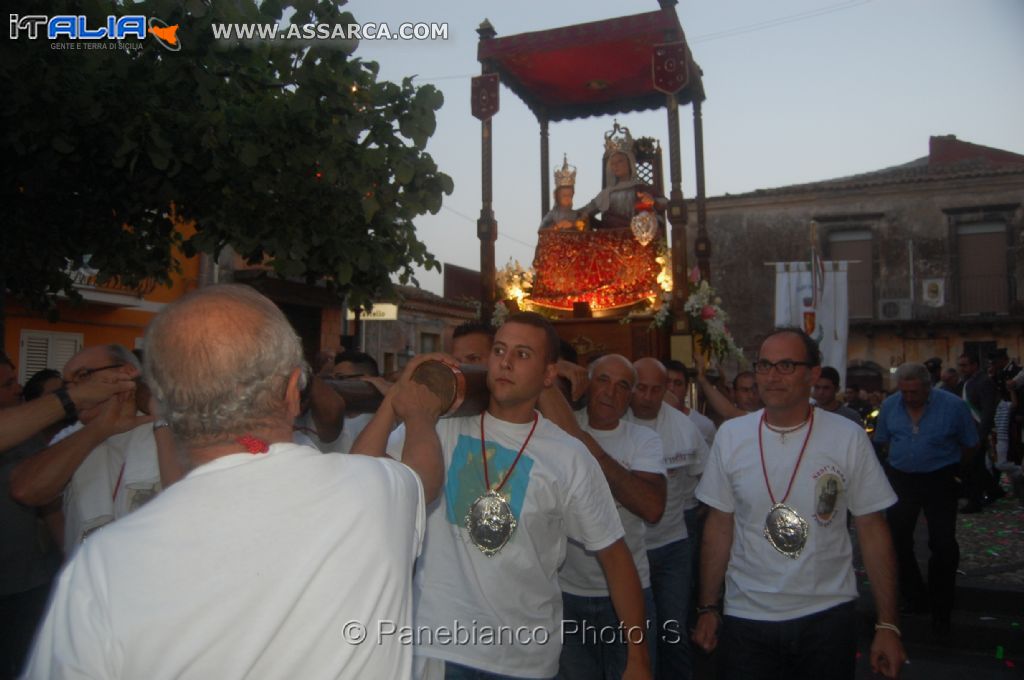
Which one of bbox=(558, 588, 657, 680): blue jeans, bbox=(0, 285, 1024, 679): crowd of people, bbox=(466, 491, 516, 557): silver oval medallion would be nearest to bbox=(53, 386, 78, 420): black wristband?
bbox=(0, 285, 1024, 679): crowd of people

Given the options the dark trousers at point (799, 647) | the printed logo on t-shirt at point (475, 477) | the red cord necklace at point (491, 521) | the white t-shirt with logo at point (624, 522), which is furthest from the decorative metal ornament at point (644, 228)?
the red cord necklace at point (491, 521)

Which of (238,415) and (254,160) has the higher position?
(254,160)

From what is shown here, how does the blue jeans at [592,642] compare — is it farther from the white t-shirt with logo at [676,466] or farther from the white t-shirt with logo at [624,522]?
the white t-shirt with logo at [676,466]

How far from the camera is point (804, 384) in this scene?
3.93 metres

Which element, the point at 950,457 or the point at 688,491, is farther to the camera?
the point at 950,457

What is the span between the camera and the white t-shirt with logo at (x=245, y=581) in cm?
147

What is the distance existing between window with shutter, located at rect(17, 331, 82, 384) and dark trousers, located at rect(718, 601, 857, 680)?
14.5 metres

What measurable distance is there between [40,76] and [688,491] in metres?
4.31

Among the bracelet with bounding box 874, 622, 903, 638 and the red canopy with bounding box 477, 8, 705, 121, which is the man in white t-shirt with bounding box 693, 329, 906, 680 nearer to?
the bracelet with bounding box 874, 622, 903, 638

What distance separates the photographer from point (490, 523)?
3.12m

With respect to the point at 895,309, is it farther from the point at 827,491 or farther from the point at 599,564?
the point at 599,564

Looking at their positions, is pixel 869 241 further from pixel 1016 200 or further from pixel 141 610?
pixel 141 610

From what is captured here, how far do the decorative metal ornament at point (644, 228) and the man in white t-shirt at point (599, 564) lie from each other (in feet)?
20.8

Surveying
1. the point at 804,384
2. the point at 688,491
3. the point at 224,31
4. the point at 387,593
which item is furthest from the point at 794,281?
the point at 387,593
